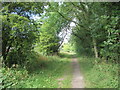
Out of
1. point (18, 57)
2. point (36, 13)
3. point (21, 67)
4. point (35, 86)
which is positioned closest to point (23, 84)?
point (35, 86)

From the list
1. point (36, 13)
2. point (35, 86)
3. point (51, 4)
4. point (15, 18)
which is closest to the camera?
point (35, 86)

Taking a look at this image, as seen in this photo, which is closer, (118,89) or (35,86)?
(118,89)

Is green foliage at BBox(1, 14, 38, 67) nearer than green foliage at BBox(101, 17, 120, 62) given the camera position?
No

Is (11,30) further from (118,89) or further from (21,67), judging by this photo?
(118,89)

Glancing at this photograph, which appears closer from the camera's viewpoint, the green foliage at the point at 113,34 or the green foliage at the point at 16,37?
the green foliage at the point at 113,34

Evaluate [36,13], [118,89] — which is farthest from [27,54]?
[118,89]

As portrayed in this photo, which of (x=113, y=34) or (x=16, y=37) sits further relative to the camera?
(x=16, y=37)

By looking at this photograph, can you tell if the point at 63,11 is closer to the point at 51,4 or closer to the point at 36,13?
the point at 51,4

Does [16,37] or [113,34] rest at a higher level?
[16,37]

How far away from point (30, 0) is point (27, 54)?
172 inches

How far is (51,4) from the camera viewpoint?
9641 mm

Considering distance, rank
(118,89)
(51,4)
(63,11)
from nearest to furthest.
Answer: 1. (118,89)
2. (51,4)
3. (63,11)

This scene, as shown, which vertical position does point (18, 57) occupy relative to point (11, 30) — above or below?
below

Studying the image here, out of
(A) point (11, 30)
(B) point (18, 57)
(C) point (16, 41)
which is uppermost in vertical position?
(A) point (11, 30)
